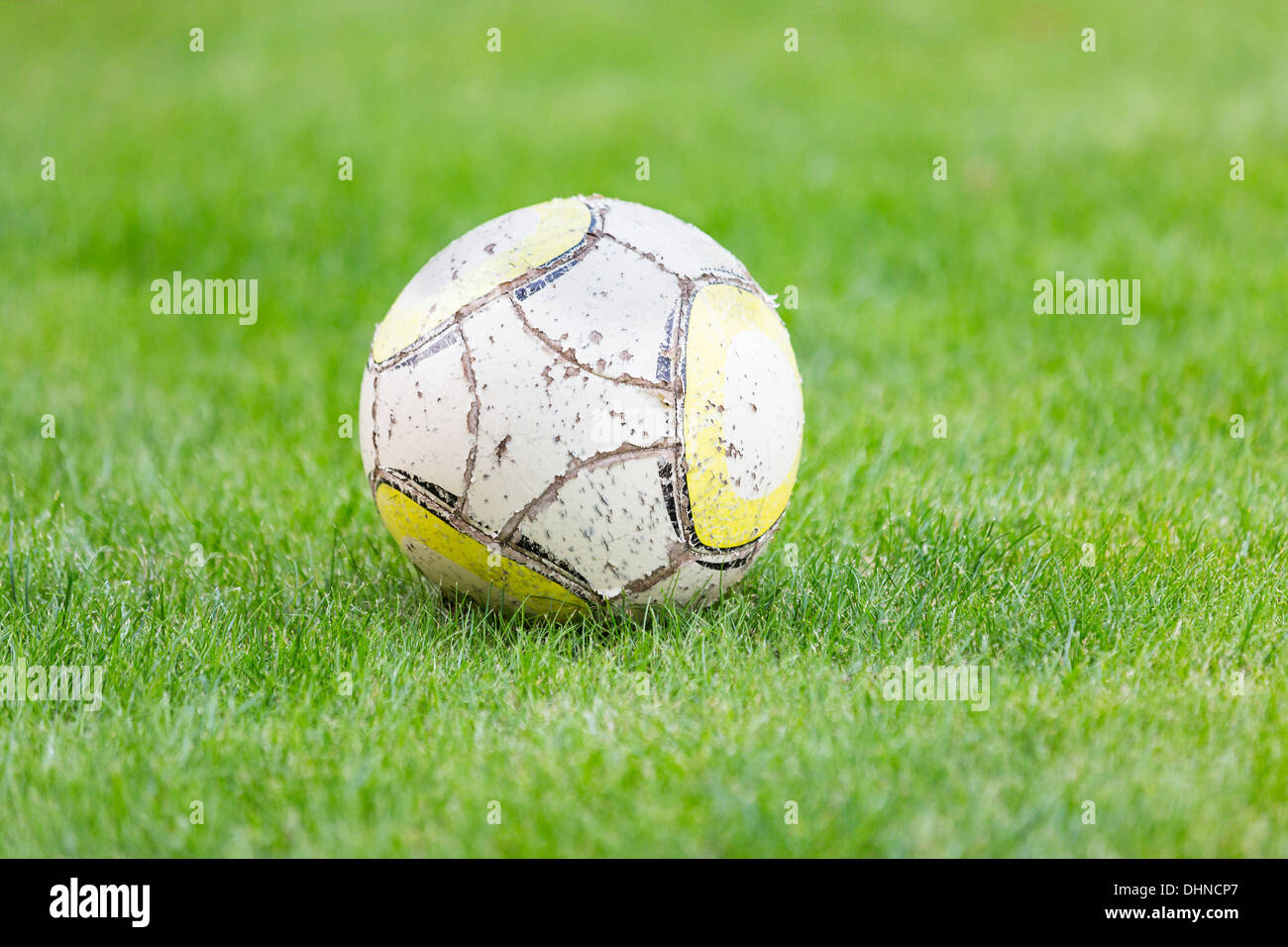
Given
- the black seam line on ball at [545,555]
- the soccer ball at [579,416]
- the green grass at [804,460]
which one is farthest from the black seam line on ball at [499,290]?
the green grass at [804,460]

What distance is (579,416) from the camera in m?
3.38

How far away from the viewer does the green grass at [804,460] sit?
293 cm

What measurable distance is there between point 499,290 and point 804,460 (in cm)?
206

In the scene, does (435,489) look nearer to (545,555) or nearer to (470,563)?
(470,563)

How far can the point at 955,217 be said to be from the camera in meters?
7.93

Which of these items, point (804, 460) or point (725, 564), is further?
point (804, 460)

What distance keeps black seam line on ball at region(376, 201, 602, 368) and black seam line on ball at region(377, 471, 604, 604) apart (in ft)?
1.13

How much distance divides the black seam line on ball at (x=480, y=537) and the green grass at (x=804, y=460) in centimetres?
17

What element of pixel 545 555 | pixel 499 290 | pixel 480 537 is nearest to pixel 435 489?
pixel 480 537

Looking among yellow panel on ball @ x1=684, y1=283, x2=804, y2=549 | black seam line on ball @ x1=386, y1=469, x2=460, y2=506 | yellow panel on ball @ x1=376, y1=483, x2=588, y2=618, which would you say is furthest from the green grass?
black seam line on ball @ x1=386, y1=469, x2=460, y2=506

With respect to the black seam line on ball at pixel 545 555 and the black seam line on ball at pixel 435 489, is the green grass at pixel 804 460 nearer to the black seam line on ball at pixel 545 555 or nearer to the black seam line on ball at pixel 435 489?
the black seam line on ball at pixel 545 555

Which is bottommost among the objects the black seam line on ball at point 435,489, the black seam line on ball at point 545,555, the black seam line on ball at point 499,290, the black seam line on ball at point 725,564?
the black seam line on ball at point 725,564

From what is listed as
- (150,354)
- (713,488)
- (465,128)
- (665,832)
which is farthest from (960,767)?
(465,128)

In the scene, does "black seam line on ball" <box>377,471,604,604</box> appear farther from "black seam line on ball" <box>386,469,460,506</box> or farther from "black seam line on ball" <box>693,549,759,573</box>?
"black seam line on ball" <box>693,549,759,573</box>
